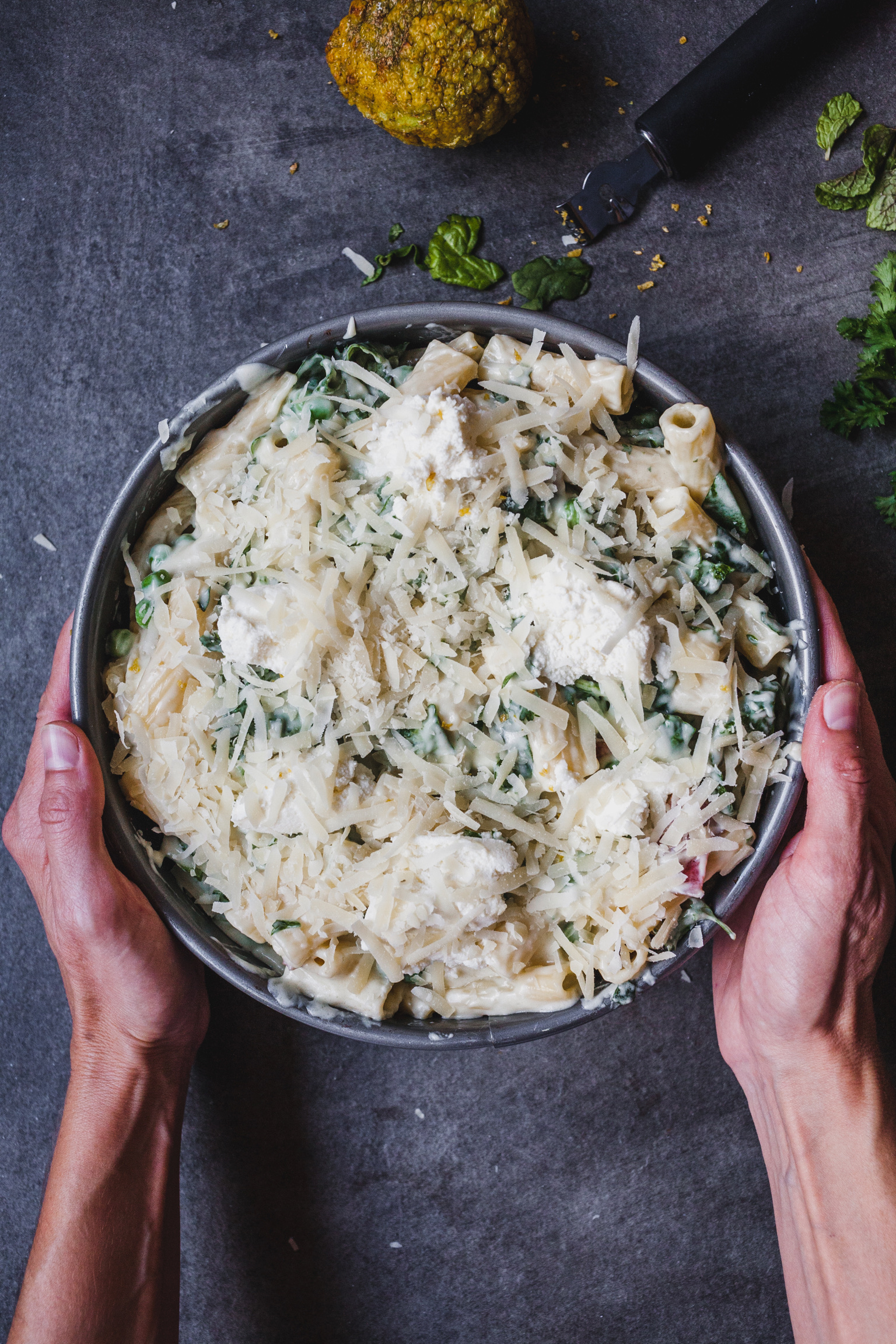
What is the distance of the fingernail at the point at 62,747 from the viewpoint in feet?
5.65

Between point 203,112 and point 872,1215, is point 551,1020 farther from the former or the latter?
point 203,112

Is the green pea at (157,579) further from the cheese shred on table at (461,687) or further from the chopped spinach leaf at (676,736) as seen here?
the chopped spinach leaf at (676,736)

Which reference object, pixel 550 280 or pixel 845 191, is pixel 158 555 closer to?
pixel 550 280

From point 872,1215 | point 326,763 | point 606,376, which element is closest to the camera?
point 326,763

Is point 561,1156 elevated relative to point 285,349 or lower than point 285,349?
lower

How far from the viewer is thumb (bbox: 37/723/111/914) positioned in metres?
1.72

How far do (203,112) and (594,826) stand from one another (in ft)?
6.23

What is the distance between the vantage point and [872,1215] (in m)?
1.91

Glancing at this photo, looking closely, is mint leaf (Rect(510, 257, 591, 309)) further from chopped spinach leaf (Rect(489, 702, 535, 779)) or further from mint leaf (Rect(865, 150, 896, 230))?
chopped spinach leaf (Rect(489, 702, 535, 779))

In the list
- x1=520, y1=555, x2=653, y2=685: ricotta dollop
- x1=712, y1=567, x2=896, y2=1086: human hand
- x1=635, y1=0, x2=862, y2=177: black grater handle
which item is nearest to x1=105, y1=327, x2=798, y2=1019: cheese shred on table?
x1=520, y1=555, x2=653, y2=685: ricotta dollop

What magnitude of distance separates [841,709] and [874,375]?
93 centimetres

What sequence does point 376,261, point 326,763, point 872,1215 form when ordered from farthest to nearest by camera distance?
point 376,261
point 872,1215
point 326,763

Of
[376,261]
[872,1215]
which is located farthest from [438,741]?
[872,1215]

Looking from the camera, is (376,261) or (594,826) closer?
(594,826)
